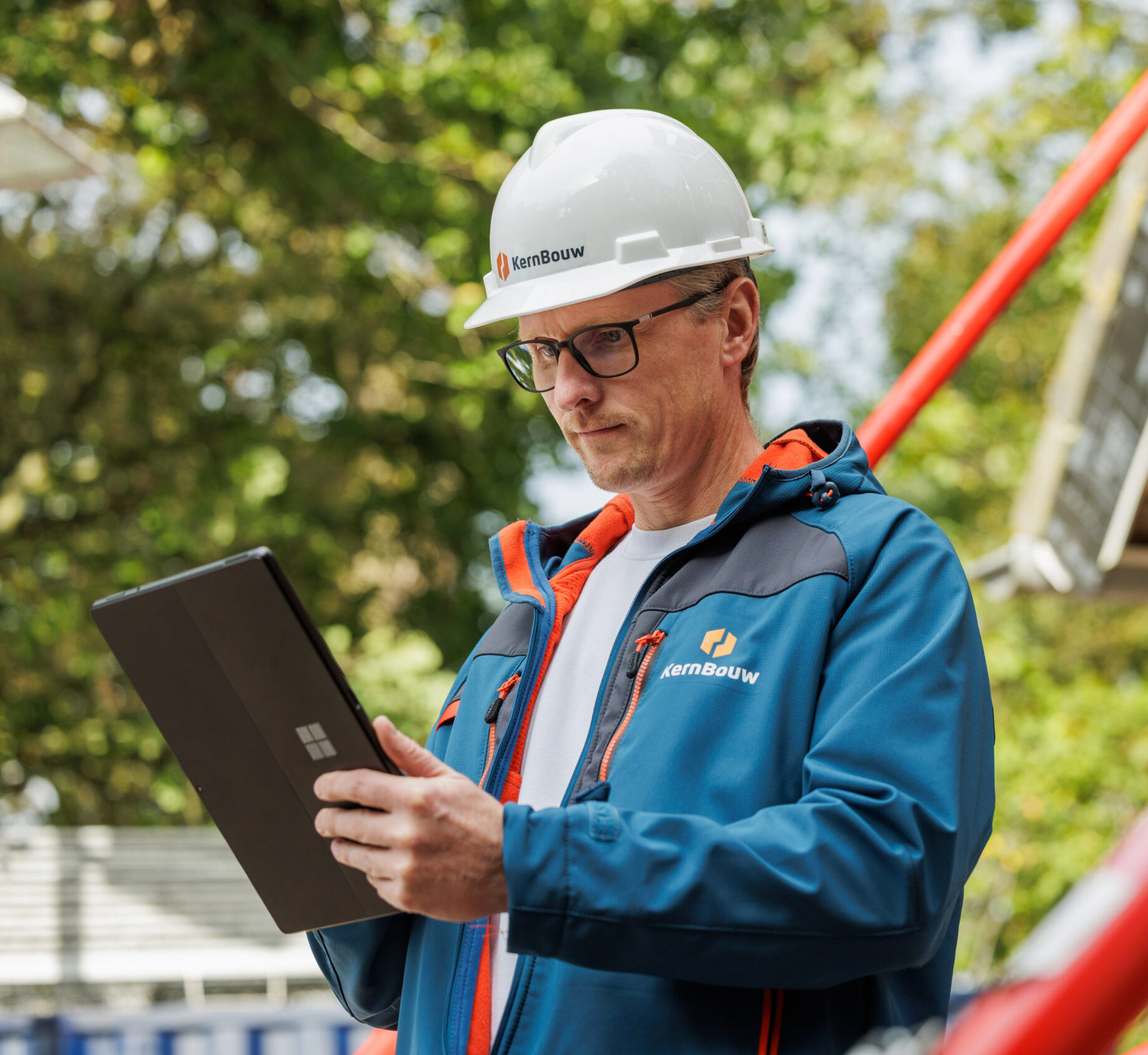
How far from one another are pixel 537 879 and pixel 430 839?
0.39 ft

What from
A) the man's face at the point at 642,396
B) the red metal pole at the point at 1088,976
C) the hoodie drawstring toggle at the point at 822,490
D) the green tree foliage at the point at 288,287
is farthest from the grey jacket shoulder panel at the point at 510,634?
the green tree foliage at the point at 288,287

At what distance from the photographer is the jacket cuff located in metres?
1.28

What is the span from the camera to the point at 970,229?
15.4 meters

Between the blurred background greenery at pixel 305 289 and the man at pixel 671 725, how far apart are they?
250 inches

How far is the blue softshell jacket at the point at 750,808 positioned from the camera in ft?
4.22

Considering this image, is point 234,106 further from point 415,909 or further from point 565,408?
point 415,909

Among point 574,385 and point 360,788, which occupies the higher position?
point 574,385

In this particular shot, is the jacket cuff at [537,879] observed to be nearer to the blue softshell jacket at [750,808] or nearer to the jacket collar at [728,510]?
the blue softshell jacket at [750,808]

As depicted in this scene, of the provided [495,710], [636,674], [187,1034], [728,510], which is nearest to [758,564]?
[728,510]

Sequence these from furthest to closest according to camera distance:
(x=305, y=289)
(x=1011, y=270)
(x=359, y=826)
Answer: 1. (x=305, y=289)
2. (x=1011, y=270)
3. (x=359, y=826)

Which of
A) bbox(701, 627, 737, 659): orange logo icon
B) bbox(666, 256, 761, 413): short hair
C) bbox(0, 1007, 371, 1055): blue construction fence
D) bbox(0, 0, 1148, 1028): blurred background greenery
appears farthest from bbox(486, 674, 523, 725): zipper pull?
bbox(0, 0, 1148, 1028): blurred background greenery

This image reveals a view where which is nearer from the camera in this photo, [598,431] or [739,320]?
[598,431]

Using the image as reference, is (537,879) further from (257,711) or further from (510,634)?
(510,634)

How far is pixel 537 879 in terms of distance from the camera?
1.28 meters
